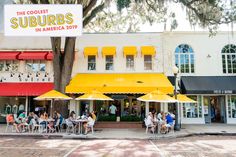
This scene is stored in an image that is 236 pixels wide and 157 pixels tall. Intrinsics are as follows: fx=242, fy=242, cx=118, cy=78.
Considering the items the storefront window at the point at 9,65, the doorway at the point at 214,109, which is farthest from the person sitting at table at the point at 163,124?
the storefront window at the point at 9,65

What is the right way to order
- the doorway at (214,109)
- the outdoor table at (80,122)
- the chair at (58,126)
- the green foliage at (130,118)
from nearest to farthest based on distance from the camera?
the outdoor table at (80,122)
the chair at (58,126)
the green foliage at (130,118)
the doorway at (214,109)

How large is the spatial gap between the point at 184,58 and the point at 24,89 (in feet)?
44.5

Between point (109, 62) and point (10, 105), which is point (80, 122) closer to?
point (109, 62)

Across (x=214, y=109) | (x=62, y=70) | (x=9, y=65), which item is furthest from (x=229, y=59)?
(x=9, y=65)

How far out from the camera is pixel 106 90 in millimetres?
17547

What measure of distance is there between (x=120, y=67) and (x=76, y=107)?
492 centimetres

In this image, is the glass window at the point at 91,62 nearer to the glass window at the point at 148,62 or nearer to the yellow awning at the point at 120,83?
the yellow awning at the point at 120,83

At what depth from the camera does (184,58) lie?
2114 cm

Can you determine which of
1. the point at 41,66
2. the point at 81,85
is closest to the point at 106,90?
the point at 81,85

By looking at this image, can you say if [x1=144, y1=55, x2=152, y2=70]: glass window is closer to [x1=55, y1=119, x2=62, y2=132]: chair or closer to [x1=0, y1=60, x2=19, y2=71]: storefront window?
[x1=55, y1=119, x2=62, y2=132]: chair

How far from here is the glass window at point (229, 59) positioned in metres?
20.9

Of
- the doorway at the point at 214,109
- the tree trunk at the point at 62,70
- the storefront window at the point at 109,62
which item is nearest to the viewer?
the tree trunk at the point at 62,70

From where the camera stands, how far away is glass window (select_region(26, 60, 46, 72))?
2011cm

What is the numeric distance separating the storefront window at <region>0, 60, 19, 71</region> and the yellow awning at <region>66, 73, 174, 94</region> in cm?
525
